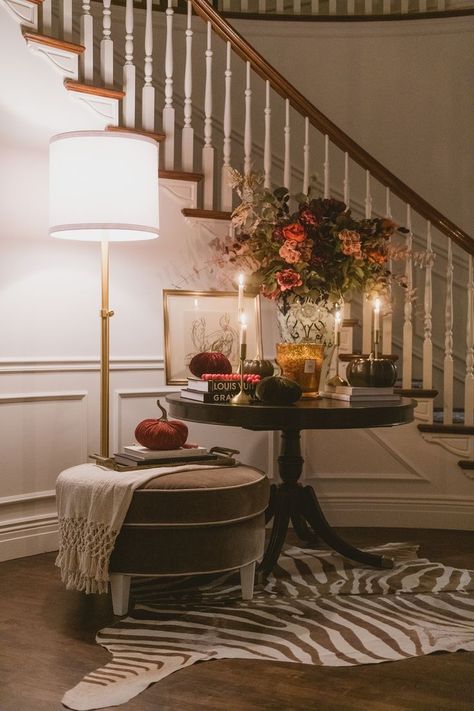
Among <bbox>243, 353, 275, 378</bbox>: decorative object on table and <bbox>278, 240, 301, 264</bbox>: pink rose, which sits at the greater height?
<bbox>278, 240, 301, 264</bbox>: pink rose

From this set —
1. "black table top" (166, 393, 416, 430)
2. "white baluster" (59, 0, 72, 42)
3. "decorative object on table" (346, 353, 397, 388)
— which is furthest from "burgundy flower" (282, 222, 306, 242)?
"white baluster" (59, 0, 72, 42)

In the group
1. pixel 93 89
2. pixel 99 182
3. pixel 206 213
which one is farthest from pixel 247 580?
pixel 93 89

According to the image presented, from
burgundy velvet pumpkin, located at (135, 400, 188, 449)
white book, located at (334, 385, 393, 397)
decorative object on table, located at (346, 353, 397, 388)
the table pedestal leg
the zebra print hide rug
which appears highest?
decorative object on table, located at (346, 353, 397, 388)

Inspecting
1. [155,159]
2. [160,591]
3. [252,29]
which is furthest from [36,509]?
[252,29]

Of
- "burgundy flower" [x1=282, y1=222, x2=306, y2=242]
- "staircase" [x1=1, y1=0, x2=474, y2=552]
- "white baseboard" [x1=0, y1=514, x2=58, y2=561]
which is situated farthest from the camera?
"staircase" [x1=1, y1=0, x2=474, y2=552]

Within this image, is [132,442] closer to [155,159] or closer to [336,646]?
[155,159]

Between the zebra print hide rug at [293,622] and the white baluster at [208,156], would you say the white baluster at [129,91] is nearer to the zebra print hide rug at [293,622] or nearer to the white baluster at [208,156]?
the white baluster at [208,156]

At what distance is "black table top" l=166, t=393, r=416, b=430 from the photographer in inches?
99.0

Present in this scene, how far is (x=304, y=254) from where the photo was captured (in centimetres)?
286

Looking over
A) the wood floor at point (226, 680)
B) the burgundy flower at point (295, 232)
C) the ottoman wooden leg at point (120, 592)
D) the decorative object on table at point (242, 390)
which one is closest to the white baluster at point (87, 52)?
the burgundy flower at point (295, 232)

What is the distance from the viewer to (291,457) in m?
Answer: 3.06

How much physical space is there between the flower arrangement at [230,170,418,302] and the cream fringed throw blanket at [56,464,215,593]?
2.47 feet

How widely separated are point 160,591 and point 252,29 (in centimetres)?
358

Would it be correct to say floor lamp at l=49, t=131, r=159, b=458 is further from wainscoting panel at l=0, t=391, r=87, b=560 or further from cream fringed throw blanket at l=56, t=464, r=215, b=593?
cream fringed throw blanket at l=56, t=464, r=215, b=593
